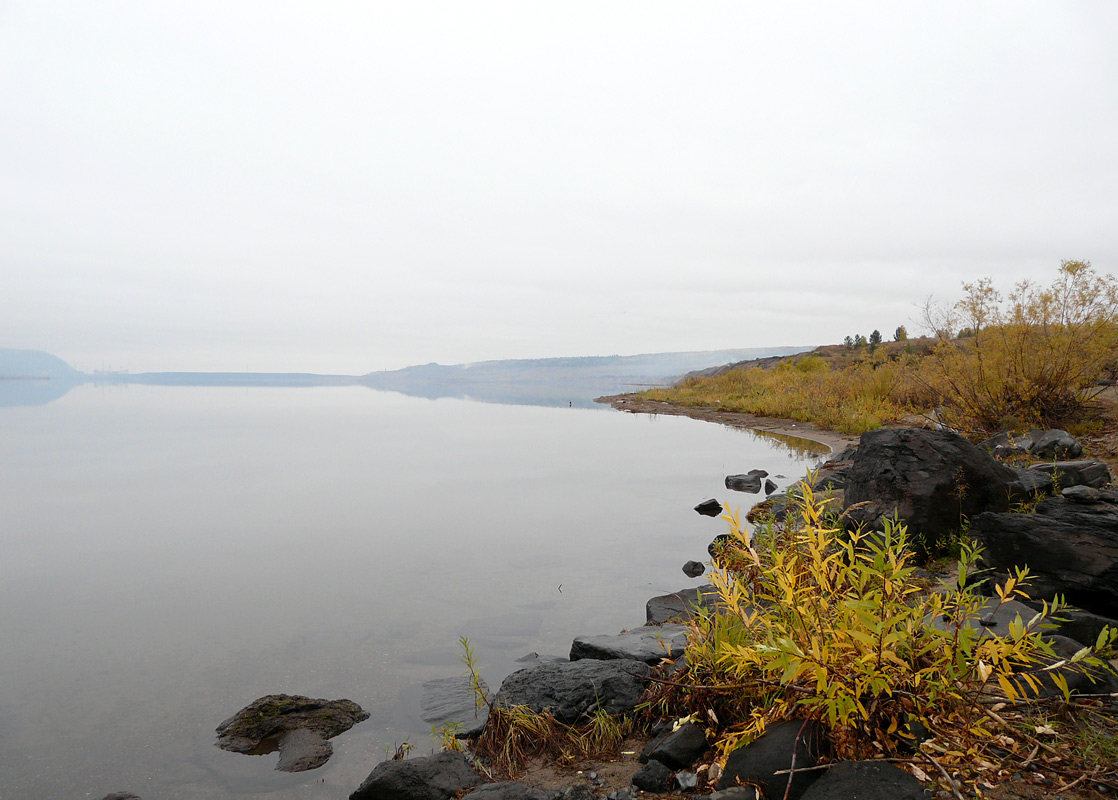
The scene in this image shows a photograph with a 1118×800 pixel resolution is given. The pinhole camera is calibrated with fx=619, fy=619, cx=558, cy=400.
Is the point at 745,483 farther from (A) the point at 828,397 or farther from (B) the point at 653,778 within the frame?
(A) the point at 828,397

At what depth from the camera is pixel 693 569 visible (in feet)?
26.3

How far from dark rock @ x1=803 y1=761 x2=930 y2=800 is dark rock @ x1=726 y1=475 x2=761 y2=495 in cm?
1072

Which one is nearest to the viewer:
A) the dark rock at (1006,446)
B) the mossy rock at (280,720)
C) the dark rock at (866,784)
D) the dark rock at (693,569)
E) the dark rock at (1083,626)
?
the dark rock at (866,784)

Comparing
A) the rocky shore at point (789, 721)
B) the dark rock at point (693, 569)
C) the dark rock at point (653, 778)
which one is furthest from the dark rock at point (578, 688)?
the dark rock at point (693, 569)

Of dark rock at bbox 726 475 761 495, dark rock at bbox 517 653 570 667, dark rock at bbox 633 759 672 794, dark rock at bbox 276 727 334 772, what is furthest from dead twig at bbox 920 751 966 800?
dark rock at bbox 726 475 761 495

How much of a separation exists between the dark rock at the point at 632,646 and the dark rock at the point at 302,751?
2.02 meters

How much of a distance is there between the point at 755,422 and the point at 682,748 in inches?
1004

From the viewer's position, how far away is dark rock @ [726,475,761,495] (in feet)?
42.6

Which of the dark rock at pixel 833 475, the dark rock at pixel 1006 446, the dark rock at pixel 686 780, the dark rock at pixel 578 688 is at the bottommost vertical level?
the dark rock at pixel 578 688

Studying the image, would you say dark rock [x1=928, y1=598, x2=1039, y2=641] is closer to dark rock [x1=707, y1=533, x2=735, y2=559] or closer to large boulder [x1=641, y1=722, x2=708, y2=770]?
large boulder [x1=641, y1=722, x2=708, y2=770]

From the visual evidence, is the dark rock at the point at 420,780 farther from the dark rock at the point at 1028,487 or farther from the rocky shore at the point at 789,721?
the dark rock at the point at 1028,487

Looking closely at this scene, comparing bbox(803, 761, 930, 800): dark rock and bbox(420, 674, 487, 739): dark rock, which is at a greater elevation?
bbox(803, 761, 930, 800): dark rock

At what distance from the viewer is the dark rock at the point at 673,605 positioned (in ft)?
20.2

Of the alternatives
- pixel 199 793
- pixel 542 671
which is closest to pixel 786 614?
pixel 542 671
